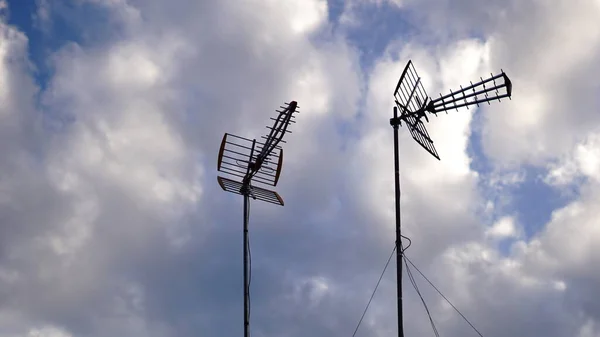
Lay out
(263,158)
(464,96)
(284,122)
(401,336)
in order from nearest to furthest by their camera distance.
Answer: (401,336) < (464,96) < (284,122) < (263,158)

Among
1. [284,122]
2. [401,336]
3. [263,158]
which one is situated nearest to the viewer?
[401,336]

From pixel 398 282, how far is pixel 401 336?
1487 millimetres

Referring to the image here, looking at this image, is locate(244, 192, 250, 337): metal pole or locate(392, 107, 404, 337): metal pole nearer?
locate(392, 107, 404, 337): metal pole

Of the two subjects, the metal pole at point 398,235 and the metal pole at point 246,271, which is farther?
the metal pole at point 246,271

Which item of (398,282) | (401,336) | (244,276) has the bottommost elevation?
(401,336)

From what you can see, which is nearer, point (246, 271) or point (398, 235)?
point (398, 235)

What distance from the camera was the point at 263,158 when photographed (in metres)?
24.2

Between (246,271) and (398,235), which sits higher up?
(246,271)

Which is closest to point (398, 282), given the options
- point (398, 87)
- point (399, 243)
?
point (399, 243)

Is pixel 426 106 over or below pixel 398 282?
over

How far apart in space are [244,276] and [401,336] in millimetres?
5331

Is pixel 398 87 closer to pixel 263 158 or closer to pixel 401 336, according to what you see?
pixel 263 158

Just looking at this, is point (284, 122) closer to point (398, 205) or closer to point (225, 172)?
point (225, 172)

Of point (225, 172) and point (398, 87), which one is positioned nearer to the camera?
point (398, 87)
